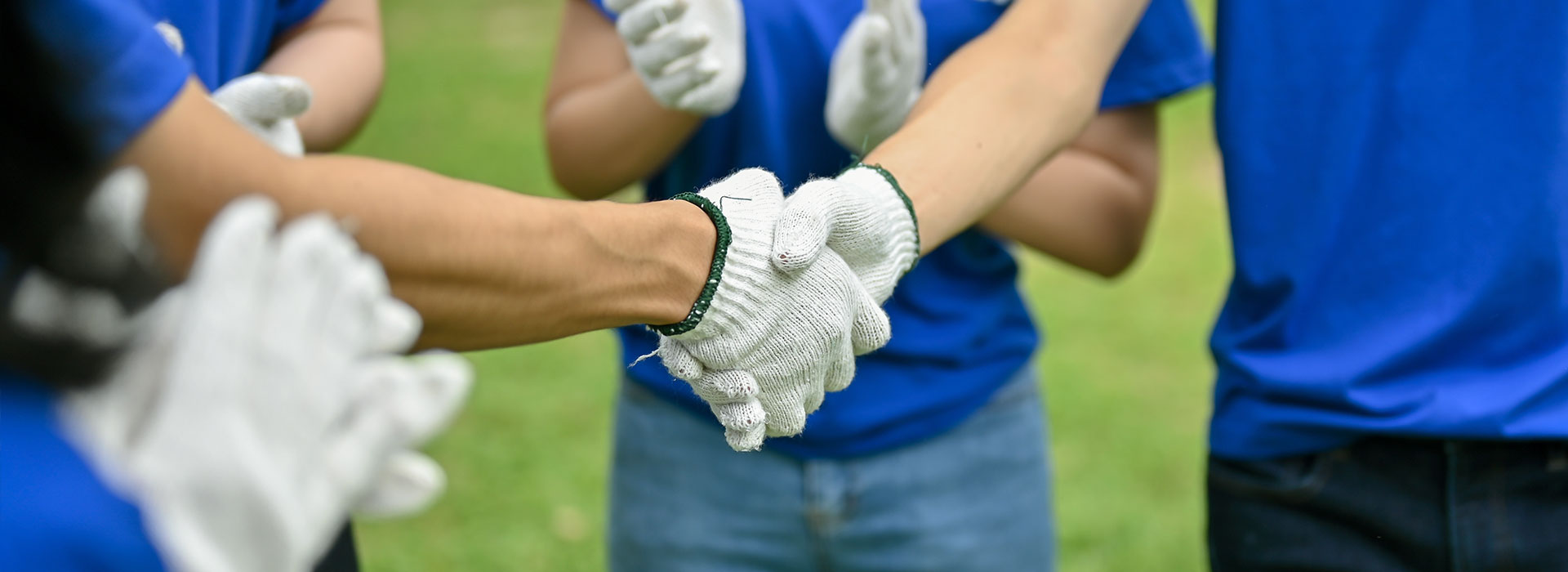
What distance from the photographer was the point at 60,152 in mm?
786

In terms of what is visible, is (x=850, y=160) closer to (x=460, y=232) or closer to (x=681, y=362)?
(x=681, y=362)

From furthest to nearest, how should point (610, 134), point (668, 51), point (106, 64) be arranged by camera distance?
point (610, 134), point (668, 51), point (106, 64)

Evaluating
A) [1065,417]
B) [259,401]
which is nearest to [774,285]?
[259,401]

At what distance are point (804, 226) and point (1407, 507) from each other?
726mm

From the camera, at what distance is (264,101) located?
131cm

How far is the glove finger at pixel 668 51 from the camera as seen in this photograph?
1.42 m

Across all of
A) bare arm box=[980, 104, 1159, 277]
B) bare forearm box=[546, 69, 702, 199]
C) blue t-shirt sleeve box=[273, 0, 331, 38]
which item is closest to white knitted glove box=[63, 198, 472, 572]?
bare forearm box=[546, 69, 702, 199]

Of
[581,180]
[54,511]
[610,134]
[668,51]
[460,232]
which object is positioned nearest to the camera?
[54,511]

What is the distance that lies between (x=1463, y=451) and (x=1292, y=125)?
39 centimetres

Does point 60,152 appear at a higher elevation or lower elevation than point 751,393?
higher

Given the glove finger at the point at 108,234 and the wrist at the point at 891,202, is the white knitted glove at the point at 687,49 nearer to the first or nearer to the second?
the wrist at the point at 891,202

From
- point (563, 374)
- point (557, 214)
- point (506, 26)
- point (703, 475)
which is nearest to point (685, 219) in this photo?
point (557, 214)

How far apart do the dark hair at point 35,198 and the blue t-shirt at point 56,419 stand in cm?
1

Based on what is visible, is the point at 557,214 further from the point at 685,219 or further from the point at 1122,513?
the point at 1122,513
